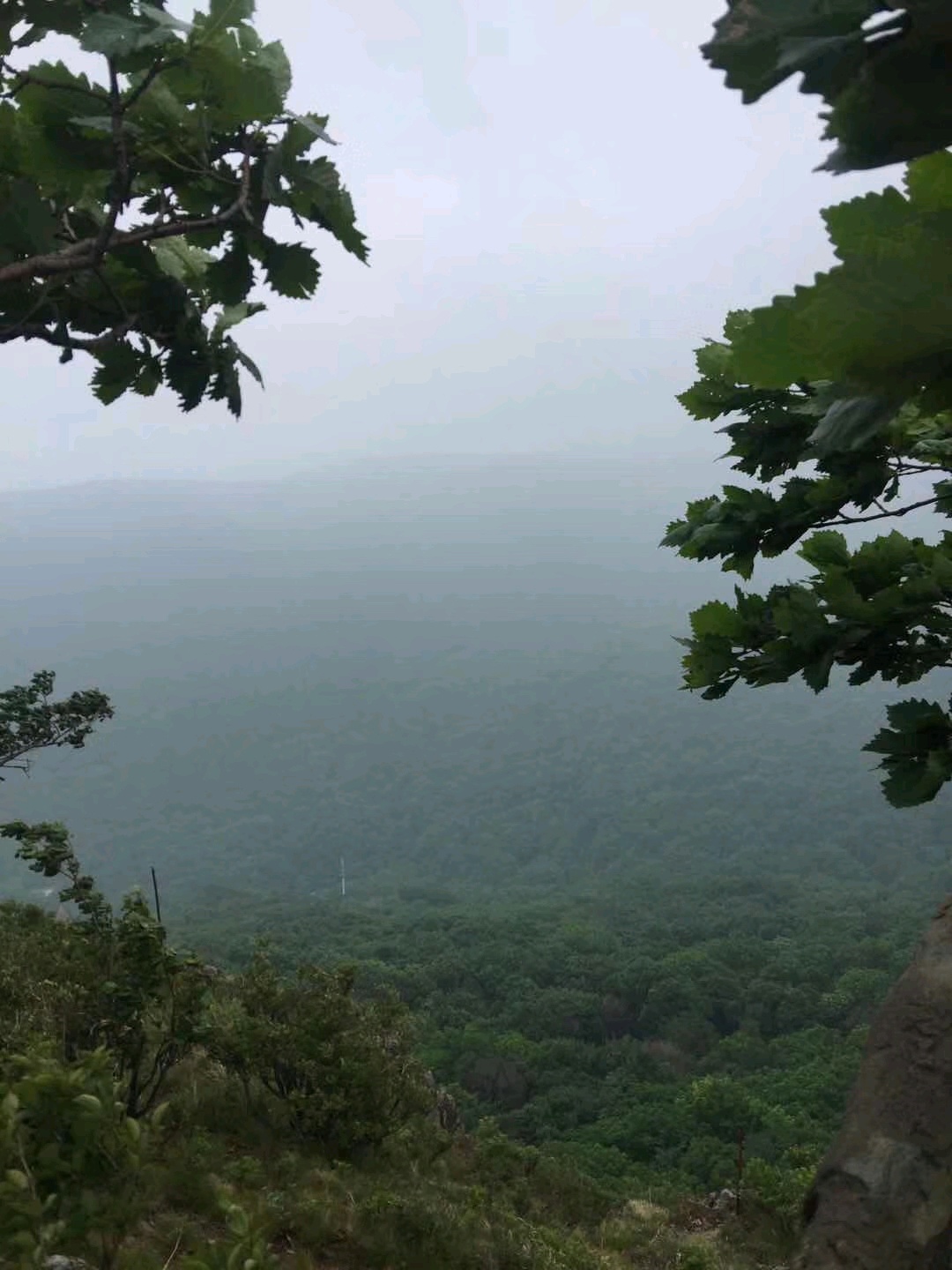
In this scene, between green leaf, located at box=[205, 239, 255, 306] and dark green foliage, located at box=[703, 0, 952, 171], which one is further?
green leaf, located at box=[205, 239, 255, 306]

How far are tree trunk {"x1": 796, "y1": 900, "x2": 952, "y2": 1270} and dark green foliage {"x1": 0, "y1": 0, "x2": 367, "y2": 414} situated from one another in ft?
9.20

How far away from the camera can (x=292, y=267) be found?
2.63 m

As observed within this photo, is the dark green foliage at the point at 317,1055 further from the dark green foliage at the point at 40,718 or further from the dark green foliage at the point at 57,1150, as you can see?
the dark green foliage at the point at 57,1150

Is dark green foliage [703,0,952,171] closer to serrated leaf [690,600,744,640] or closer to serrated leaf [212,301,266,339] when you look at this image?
Result: serrated leaf [212,301,266,339]

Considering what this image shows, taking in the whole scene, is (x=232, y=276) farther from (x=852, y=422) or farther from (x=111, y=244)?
(x=852, y=422)

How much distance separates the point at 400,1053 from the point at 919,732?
1156cm

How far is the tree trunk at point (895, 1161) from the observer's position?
220 cm

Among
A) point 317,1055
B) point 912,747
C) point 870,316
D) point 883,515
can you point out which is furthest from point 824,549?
point 317,1055

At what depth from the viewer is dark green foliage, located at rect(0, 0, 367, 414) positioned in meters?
2.14

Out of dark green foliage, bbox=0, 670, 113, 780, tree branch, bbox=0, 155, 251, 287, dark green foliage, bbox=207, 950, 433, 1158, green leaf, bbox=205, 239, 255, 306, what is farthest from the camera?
dark green foliage, bbox=0, 670, 113, 780

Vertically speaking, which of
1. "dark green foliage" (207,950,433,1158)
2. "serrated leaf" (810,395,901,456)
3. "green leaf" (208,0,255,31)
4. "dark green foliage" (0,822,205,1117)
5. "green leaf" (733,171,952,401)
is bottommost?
"dark green foliage" (207,950,433,1158)

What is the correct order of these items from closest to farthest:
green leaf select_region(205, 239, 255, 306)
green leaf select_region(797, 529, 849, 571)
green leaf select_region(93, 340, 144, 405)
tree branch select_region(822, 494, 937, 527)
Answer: green leaf select_region(205, 239, 255, 306)
green leaf select_region(93, 340, 144, 405)
tree branch select_region(822, 494, 937, 527)
green leaf select_region(797, 529, 849, 571)

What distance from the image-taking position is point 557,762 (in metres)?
190

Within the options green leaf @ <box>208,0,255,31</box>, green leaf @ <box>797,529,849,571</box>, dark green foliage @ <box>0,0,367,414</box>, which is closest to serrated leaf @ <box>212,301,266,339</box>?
dark green foliage @ <box>0,0,367,414</box>
